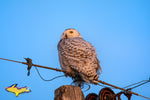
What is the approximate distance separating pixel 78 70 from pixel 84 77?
211 mm

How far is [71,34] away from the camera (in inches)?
205

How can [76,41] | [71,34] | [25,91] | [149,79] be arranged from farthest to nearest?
1. [71,34]
2. [76,41]
3. [149,79]
4. [25,91]

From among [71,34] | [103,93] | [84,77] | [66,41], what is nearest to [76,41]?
[66,41]

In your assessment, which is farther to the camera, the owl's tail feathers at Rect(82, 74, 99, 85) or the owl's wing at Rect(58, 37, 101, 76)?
the owl's wing at Rect(58, 37, 101, 76)

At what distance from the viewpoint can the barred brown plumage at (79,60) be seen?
→ 4008 mm

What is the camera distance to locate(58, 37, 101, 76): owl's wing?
4176mm

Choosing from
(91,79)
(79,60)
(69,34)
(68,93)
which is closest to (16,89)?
(68,93)

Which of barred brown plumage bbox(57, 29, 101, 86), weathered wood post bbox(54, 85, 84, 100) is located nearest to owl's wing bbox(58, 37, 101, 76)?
barred brown plumage bbox(57, 29, 101, 86)

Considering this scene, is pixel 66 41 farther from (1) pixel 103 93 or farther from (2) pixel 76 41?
(1) pixel 103 93

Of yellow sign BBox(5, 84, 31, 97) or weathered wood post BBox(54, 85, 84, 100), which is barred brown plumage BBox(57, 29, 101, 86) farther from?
yellow sign BBox(5, 84, 31, 97)

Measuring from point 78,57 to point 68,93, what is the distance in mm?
1611

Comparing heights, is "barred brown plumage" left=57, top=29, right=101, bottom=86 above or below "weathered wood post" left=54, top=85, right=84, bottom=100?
above

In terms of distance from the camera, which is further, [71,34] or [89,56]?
[71,34]

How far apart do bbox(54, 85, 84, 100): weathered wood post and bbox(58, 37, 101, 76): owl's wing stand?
1.13m
